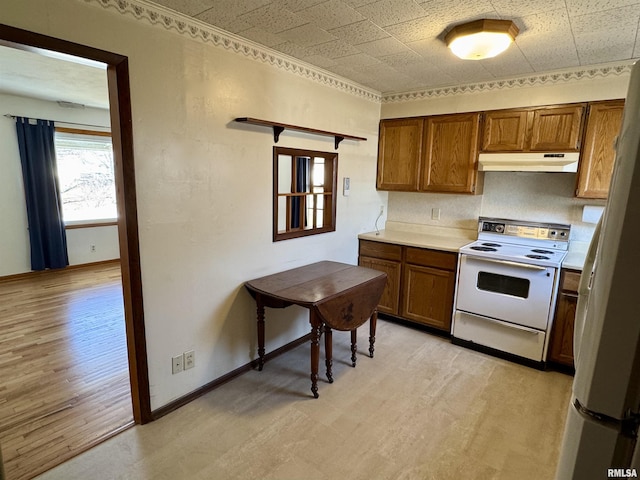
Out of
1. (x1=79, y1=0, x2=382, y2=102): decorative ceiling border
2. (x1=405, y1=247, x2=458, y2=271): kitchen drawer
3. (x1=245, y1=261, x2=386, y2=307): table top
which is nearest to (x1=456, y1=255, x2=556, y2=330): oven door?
(x1=405, y1=247, x2=458, y2=271): kitchen drawer

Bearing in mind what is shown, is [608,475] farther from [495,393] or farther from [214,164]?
[214,164]

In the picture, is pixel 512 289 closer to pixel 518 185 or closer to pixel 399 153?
pixel 518 185

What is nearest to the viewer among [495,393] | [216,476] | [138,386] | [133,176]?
[216,476]

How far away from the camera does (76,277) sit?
5.07 metres

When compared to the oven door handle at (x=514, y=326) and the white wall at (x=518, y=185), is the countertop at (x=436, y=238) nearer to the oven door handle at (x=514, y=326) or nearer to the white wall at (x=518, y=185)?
the white wall at (x=518, y=185)

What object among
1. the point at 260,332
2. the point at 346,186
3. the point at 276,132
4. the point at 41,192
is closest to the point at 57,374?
the point at 260,332

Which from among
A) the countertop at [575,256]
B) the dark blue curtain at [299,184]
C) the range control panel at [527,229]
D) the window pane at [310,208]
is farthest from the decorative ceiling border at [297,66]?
the countertop at [575,256]

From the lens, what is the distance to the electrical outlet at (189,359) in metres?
2.30

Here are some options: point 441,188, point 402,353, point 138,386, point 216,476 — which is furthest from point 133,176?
point 441,188

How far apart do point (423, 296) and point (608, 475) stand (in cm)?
272

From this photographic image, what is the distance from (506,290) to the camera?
2.93 m

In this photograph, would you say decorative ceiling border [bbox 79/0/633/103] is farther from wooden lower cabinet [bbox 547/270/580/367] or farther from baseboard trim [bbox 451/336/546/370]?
baseboard trim [bbox 451/336/546/370]

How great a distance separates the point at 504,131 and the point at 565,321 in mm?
1679

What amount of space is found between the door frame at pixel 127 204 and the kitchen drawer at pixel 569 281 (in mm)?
2978
